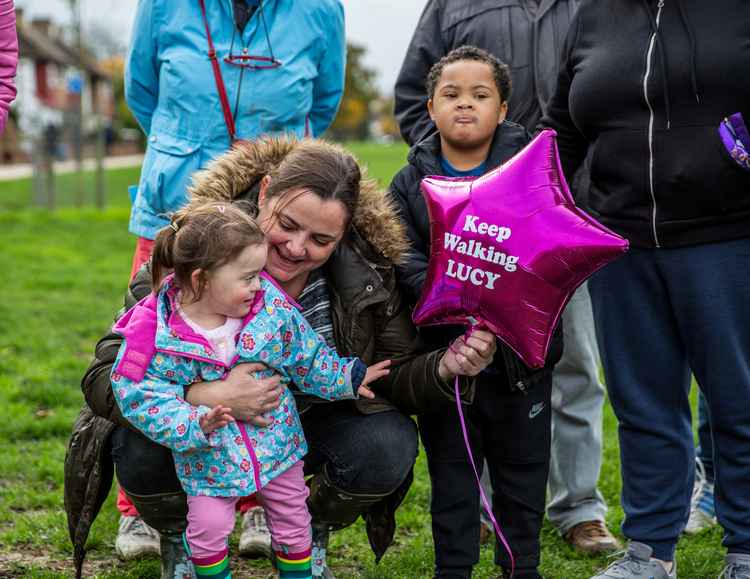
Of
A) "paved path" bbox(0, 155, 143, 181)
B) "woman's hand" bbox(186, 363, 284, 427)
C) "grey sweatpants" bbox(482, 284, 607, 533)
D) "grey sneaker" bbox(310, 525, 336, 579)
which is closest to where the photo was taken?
"woman's hand" bbox(186, 363, 284, 427)

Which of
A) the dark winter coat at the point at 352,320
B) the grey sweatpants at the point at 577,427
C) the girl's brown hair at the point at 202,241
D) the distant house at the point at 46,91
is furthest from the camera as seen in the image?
the distant house at the point at 46,91

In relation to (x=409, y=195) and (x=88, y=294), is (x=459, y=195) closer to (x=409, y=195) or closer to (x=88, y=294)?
(x=409, y=195)

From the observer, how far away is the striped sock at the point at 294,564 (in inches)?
119

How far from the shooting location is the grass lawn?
3.63 m

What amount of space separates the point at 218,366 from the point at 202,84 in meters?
1.30

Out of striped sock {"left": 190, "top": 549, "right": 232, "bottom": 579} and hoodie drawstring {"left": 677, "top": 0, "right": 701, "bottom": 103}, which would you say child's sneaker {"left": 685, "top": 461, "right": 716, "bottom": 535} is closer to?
hoodie drawstring {"left": 677, "top": 0, "right": 701, "bottom": 103}

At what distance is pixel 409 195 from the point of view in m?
3.24

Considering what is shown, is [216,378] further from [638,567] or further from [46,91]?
[46,91]

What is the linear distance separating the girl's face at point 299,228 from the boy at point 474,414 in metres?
0.32

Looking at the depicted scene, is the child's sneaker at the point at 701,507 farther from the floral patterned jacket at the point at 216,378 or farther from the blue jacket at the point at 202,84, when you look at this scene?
the blue jacket at the point at 202,84

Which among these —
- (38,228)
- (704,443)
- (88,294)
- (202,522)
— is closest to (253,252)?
(202,522)

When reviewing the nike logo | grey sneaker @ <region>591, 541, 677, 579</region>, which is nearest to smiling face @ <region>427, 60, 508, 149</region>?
the nike logo

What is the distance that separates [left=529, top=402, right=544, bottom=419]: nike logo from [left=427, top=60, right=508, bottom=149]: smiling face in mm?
836

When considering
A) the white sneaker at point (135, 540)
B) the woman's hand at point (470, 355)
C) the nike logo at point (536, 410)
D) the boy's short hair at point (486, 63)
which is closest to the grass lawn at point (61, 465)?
the white sneaker at point (135, 540)
